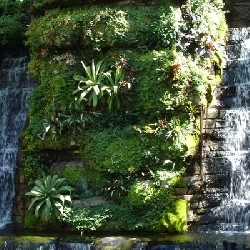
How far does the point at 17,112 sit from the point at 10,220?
3.81 m

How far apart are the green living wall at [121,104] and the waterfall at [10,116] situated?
1278mm

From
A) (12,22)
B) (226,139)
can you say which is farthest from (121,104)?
(12,22)

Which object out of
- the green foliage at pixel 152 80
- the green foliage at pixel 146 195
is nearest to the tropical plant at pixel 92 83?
the green foliage at pixel 152 80

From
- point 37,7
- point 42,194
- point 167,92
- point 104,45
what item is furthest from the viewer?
point 37,7

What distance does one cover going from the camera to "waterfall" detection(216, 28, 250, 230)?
12109 mm

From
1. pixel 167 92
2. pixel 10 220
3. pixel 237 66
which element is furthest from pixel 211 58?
pixel 10 220

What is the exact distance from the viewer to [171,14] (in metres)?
14.3

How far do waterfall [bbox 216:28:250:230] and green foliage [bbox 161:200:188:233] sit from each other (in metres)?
0.96

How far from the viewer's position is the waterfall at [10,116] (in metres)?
14.6

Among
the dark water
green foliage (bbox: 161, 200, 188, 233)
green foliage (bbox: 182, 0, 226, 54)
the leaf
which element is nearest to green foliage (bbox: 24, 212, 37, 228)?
the dark water

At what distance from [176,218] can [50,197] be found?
3.05 metres

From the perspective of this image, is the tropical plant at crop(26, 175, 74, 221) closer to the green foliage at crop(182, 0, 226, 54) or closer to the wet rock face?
the green foliage at crop(182, 0, 226, 54)

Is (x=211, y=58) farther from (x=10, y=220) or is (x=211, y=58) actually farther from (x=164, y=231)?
(x=10, y=220)

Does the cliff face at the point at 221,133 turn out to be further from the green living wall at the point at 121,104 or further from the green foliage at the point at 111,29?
the green foliage at the point at 111,29
